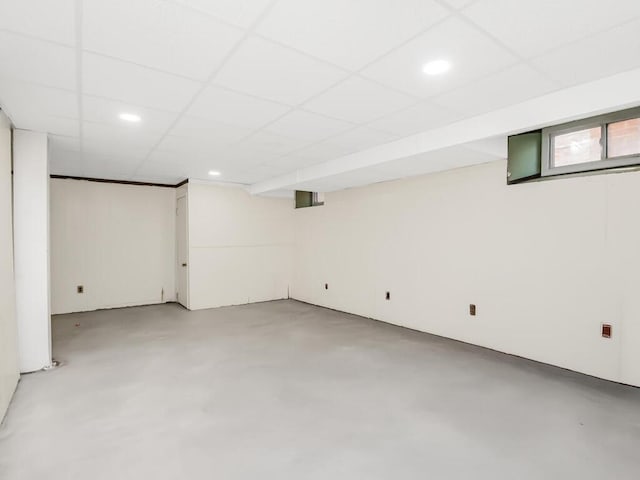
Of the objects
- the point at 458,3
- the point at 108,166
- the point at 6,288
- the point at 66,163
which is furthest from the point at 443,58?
the point at 66,163

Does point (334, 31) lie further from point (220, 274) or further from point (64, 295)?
point (64, 295)

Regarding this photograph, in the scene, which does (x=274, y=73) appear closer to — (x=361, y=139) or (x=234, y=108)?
(x=234, y=108)

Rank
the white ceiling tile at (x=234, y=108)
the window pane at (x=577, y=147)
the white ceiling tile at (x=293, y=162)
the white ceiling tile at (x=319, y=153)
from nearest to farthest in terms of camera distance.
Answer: the white ceiling tile at (x=234, y=108) → the window pane at (x=577, y=147) → the white ceiling tile at (x=319, y=153) → the white ceiling tile at (x=293, y=162)

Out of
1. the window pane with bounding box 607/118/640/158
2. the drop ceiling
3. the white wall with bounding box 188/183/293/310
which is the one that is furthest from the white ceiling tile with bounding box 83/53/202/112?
the white wall with bounding box 188/183/293/310

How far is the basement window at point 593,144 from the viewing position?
105 inches

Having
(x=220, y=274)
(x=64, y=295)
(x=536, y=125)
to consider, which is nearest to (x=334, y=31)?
(x=536, y=125)

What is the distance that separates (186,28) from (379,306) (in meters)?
4.50

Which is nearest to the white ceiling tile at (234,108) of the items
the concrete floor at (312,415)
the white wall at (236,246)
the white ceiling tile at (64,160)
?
the white ceiling tile at (64,160)

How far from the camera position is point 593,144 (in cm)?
293

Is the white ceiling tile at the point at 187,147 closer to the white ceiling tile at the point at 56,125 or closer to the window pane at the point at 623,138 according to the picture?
the white ceiling tile at the point at 56,125

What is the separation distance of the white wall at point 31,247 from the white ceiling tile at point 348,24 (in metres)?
2.91

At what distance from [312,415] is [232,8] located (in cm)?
254

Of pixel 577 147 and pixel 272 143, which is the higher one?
pixel 272 143

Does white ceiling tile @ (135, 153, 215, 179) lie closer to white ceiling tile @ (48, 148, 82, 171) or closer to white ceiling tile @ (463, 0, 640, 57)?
white ceiling tile @ (48, 148, 82, 171)
